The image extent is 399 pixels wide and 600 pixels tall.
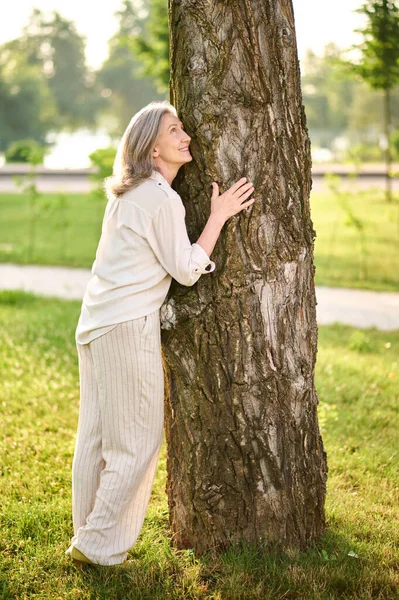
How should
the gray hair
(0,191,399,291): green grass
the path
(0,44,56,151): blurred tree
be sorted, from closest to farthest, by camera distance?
the gray hair < the path < (0,191,399,291): green grass < (0,44,56,151): blurred tree

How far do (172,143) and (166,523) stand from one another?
70.7 inches

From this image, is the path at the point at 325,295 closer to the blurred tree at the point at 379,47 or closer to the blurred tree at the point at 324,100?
the blurred tree at the point at 379,47

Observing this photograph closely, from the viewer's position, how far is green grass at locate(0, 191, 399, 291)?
1086cm

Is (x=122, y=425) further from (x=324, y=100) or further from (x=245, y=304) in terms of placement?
(x=324, y=100)

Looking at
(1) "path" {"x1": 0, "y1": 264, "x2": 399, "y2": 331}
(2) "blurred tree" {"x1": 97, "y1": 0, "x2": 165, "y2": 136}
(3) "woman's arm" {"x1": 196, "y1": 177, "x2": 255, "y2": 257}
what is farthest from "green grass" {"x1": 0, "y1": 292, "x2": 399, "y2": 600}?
(2) "blurred tree" {"x1": 97, "y1": 0, "x2": 165, "y2": 136}

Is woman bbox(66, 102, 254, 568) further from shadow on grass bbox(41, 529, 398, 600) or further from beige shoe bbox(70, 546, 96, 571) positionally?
shadow on grass bbox(41, 529, 398, 600)

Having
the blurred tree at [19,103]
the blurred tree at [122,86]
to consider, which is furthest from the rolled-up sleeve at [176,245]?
the blurred tree at [122,86]

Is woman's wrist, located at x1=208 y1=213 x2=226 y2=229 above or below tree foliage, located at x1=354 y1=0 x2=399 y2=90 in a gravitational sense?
below

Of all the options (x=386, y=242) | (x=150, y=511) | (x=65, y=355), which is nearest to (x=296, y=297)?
(x=150, y=511)

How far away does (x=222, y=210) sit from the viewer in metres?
3.06

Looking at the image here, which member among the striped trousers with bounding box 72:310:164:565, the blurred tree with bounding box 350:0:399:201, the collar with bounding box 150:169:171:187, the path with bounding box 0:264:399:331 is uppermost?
the blurred tree with bounding box 350:0:399:201

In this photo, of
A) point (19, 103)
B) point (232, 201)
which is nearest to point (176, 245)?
point (232, 201)

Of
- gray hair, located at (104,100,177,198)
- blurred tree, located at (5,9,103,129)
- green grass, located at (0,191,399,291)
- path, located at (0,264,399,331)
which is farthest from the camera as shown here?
blurred tree, located at (5,9,103,129)

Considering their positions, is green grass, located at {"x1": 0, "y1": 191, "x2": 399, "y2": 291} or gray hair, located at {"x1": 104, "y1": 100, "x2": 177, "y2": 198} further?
green grass, located at {"x1": 0, "y1": 191, "x2": 399, "y2": 291}
